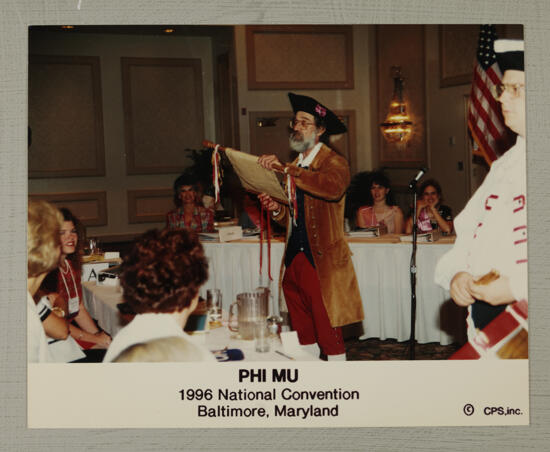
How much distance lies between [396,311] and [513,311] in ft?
1.61

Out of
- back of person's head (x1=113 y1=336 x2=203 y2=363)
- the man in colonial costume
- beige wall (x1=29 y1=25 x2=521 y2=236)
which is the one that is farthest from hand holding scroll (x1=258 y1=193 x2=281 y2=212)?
back of person's head (x1=113 y1=336 x2=203 y2=363)

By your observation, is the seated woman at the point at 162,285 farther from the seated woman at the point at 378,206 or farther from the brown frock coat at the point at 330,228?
the seated woman at the point at 378,206

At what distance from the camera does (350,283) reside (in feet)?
10.0

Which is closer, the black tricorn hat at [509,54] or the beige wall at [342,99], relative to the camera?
the black tricorn hat at [509,54]

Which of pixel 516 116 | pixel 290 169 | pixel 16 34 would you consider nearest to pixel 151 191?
pixel 290 169

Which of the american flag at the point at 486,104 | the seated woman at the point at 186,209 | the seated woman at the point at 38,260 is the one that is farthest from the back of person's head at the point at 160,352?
the american flag at the point at 486,104

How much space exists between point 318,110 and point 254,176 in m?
0.40

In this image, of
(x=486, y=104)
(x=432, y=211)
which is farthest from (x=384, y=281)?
(x=486, y=104)

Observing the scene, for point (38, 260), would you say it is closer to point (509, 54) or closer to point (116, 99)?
point (116, 99)

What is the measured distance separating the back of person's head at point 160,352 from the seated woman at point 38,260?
342mm

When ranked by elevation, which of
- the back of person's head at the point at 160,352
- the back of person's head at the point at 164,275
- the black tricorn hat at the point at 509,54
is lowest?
the back of person's head at the point at 160,352

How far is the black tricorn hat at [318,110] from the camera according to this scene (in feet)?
9.75

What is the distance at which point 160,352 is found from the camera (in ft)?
9.16

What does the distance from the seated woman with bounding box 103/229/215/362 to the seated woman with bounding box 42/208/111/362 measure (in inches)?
13.7
